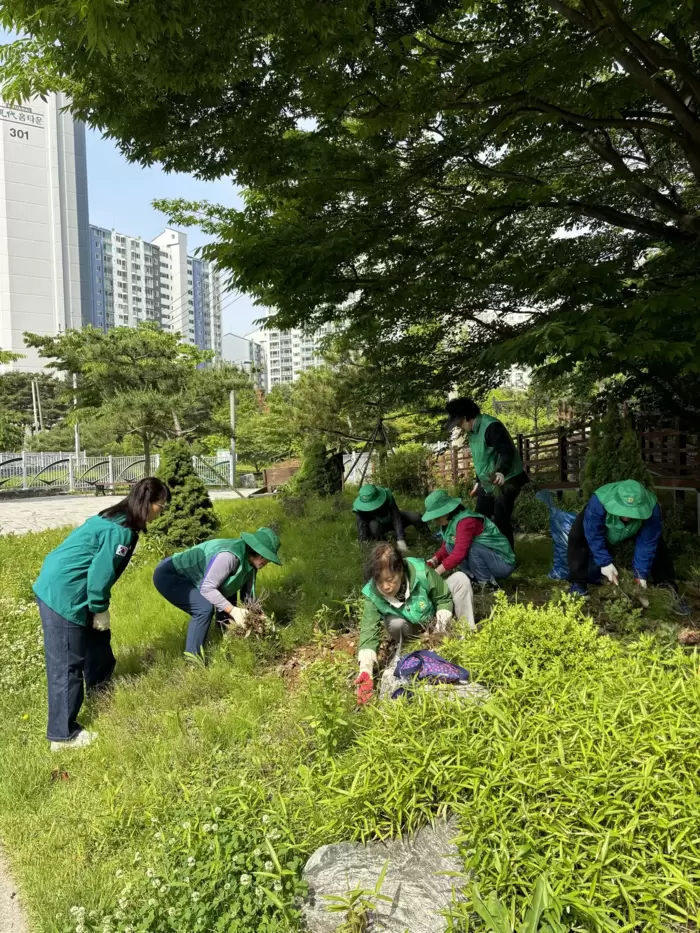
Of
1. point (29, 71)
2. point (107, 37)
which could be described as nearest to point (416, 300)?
point (29, 71)

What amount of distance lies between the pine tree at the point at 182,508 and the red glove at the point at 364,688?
538 cm

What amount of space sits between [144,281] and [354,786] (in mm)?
110203

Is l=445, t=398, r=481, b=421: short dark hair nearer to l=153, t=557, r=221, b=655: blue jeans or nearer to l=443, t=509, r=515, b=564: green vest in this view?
l=443, t=509, r=515, b=564: green vest

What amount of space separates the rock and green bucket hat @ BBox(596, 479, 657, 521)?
195 centimetres

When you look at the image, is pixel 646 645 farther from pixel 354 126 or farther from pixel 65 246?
pixel 65 246

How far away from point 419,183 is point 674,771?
5405mm

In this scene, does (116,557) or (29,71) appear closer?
(116,557)

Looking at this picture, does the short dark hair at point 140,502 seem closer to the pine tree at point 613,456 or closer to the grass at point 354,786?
the grass at point 354,786

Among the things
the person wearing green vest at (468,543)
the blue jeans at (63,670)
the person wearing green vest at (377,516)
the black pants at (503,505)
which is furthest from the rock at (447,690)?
the person wearing green vest at (377,516)

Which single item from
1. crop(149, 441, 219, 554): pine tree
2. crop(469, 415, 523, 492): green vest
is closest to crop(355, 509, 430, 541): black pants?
crop(469, 415, 523, 492): green vest

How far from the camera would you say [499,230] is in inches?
236

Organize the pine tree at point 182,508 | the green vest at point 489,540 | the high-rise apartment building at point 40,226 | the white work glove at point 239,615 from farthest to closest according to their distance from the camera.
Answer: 1. the high-rise apartment building at point 40,226
2. the pine tree at point 182,508
3. the green vest at point 489,540
4. the white work glove at point 239,615

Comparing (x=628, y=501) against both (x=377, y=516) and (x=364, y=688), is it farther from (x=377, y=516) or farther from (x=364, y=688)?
(x=377, y=516)

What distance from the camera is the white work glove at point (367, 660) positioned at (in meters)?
3.25
